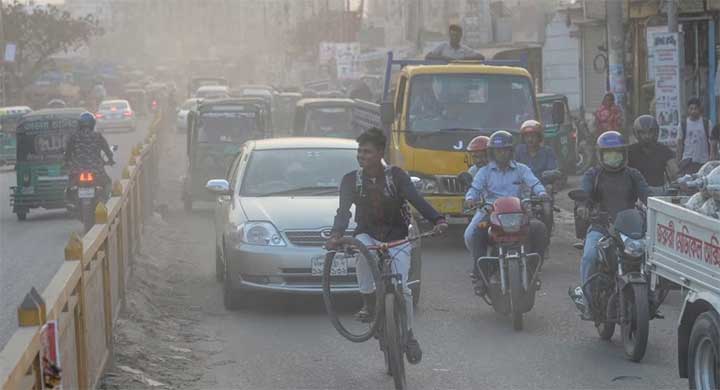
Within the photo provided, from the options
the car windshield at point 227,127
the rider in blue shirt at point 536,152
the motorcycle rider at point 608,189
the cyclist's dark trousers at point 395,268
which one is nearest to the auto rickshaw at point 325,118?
the car windshield at point 227,127

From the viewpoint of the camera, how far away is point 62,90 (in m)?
79.8

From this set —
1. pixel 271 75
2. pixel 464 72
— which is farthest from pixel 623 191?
pixel 271 75

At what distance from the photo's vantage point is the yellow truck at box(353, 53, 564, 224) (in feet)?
56.8

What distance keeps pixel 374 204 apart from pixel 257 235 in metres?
3.03

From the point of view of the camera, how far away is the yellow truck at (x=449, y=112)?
682 inches

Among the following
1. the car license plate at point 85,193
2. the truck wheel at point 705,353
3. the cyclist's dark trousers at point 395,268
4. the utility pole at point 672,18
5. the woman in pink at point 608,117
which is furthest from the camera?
the woman in pink at point 608,117

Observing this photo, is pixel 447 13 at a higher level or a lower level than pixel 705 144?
higher

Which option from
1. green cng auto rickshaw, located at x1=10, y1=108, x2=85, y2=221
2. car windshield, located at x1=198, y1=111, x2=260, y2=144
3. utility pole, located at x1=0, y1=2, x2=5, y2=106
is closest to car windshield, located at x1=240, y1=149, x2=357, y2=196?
green cng auto rickshaw, located at x1=10, y1=108, x2=85, y2=221

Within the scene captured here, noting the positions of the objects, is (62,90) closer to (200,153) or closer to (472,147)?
(200,153)

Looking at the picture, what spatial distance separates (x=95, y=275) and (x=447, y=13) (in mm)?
66918

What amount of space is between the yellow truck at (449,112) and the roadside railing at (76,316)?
5.40 meters

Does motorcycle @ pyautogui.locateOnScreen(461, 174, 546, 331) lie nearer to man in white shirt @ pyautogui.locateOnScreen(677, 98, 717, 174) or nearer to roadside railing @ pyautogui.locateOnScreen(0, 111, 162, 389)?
roadside railing @ pyautogui.locateOnScreen(0, 111, 162, 389)

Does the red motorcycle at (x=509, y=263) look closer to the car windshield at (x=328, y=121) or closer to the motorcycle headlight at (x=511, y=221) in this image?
the motorcycle headlight at (x=511, y=221)

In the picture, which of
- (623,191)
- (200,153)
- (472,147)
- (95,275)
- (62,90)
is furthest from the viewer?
(62,90)
